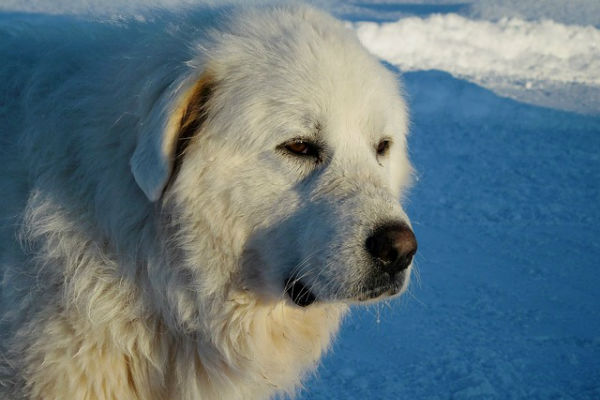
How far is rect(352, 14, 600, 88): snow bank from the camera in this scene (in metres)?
11.0

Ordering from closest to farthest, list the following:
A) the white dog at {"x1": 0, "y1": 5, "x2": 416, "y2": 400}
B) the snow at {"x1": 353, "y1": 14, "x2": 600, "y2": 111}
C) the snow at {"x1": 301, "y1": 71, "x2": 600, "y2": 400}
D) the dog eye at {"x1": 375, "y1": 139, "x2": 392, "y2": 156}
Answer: the white dog at {"x1": 0, "y1": 5, "x2": 416, "y2": 400} → the dog eye at {"x1": 375, "y1": 139, "x2": 392, "y2": 156} → the snow at {"x1": 301, "y1": 71, "x2": 600, "y2": 400} → the snow at {"x1": 353, "y1": 14, "x2": 600, "y2": 111}

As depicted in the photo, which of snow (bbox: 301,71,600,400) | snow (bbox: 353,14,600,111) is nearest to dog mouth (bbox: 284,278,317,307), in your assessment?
snow (bbox: 301,71,600,400)

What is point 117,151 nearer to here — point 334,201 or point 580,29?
point 334,201

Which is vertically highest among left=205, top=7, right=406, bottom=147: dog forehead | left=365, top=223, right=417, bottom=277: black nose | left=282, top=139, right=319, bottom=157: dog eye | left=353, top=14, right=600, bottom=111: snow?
left=205, top=7, right=406, bottom=147: dog forehead

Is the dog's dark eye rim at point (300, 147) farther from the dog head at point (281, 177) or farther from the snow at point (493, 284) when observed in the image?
the snow at point (493, 284)

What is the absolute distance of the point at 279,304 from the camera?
267 centimetres

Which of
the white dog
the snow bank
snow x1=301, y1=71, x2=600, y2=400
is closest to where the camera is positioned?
the white dog

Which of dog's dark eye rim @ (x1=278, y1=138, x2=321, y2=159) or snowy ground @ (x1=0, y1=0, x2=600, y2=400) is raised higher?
dog's dark eye rim @ (x1=278, y1=138, x2=321, y2=159)

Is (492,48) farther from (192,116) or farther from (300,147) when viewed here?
(192,116)

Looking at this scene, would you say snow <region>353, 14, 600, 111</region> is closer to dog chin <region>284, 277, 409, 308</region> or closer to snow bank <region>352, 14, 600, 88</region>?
snow bank <region>352, 14, 600, 88</region>

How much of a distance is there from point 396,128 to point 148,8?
4.08ft

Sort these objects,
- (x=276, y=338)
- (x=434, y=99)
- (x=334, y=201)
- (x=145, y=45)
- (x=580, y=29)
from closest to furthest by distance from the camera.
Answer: (x=334, y=201) < (x=145, y=45) < (x=276, y=338) < (x=434, y=99) < (x=580, y=29)

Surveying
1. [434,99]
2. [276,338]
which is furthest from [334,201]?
[434,99]

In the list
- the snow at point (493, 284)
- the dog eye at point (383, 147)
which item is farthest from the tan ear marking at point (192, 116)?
the snow at point (493, 284)
